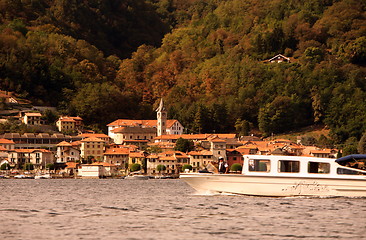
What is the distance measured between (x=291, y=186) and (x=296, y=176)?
2.37 ft

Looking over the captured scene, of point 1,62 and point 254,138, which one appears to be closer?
point 254,138

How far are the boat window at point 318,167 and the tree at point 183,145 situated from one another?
3536 inches

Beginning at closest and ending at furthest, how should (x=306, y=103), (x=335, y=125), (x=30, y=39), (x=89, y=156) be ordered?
1. (x=89, y=156)
2. (x=335, y=125)
3. (x=306, y=103)
4. (x=30, y=39)

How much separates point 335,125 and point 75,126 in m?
48.1

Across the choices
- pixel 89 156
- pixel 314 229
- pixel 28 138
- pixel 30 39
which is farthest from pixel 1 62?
pixel 314 229

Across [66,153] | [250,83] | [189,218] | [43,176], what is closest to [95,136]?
[66,153]

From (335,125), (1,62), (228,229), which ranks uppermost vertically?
(1,62)

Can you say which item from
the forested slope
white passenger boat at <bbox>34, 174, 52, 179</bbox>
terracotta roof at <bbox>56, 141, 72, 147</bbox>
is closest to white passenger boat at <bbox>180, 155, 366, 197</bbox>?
white passenger boat at <bbox>34, 174, 52, 179</bbox>

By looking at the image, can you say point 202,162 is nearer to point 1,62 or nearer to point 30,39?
point 1,62

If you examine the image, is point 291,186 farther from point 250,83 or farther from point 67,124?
point 250,83

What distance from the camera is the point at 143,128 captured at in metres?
163

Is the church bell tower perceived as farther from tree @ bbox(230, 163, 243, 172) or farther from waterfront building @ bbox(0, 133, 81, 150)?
tree @ bbox(230, 163, 243, 172)

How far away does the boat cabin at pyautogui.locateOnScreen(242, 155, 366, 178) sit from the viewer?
175 ft

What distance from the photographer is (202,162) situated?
443 ft
